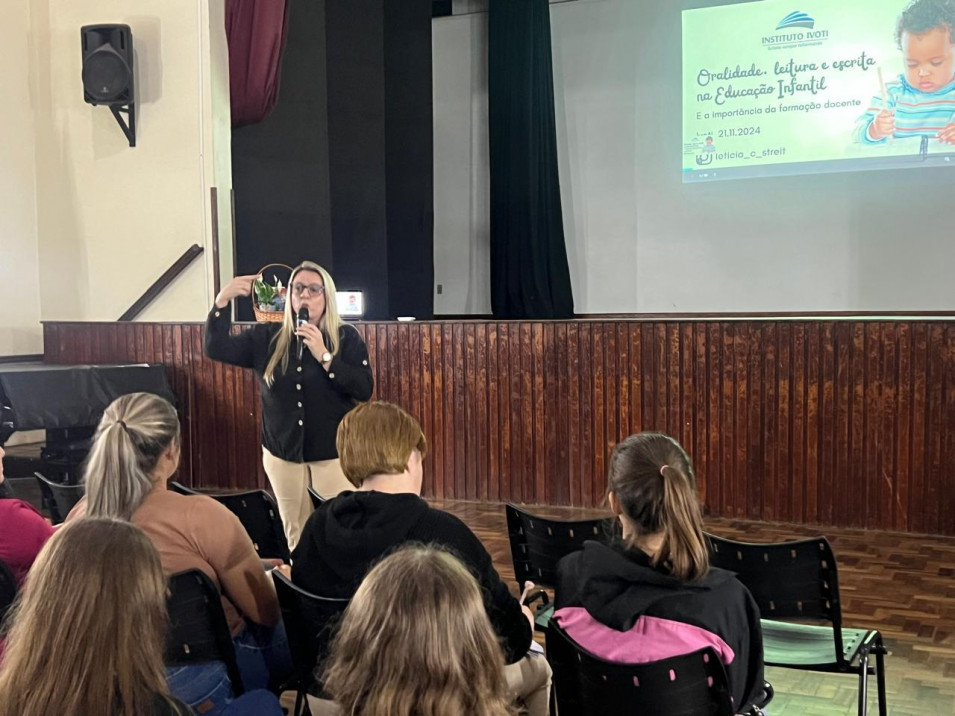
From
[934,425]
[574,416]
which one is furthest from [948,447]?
A: [574,416]

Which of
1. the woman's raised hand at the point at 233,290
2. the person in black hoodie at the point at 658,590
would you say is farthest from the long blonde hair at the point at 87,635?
the woman's raised hand at the point at 233,290

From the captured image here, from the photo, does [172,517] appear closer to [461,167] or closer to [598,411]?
[598,411]

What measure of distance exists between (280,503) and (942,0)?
6.40 m

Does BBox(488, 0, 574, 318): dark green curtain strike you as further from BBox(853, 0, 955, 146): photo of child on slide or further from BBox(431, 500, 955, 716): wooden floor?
BBox(431, 500, 955, 716): wooden floor

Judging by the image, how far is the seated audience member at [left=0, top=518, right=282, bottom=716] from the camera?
1.18 m

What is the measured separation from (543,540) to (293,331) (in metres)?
1.42

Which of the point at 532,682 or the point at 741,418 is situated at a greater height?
the point at 741,418

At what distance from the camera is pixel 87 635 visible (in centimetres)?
120

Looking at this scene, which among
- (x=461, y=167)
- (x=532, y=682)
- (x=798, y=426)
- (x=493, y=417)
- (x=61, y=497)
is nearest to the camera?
(x=532, y=682)

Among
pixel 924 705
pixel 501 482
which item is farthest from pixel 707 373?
pixel 924 705

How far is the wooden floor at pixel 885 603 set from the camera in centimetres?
296

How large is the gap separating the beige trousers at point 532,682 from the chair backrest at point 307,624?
421 mm

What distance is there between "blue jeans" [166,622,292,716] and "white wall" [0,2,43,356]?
5968 mm

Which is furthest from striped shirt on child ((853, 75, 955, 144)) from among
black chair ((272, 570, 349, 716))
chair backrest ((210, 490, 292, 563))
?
black chair ((272, 570, 349, 716))
